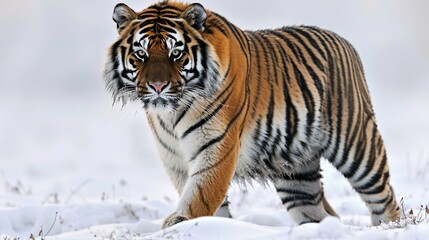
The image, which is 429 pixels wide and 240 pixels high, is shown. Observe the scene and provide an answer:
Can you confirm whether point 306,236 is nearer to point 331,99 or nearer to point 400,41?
point 331,99

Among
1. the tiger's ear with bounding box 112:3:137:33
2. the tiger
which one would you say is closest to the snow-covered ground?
the tiger

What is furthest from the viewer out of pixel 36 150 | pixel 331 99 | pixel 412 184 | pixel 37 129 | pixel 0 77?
pixel 0 77

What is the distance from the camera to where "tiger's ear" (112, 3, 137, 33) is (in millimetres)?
5762

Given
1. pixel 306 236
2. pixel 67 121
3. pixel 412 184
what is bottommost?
pixel 67 121

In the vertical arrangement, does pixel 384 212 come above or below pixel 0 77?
above

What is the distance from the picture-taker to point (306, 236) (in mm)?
4297

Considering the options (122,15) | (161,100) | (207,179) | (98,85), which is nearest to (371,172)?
(207,179)

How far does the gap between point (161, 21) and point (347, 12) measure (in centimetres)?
2720

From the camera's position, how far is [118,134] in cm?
1972

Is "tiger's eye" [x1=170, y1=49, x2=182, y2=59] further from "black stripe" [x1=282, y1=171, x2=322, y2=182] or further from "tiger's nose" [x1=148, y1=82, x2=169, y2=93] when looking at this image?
"black stripe" [x1=282, y1=171, x2=322, y2=182]

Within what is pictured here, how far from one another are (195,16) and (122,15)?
1.47 ft

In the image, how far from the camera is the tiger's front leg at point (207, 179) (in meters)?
5.54

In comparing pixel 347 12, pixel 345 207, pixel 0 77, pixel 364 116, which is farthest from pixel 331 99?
pixel 347 12

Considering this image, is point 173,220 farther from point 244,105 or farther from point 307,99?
point 307,99
